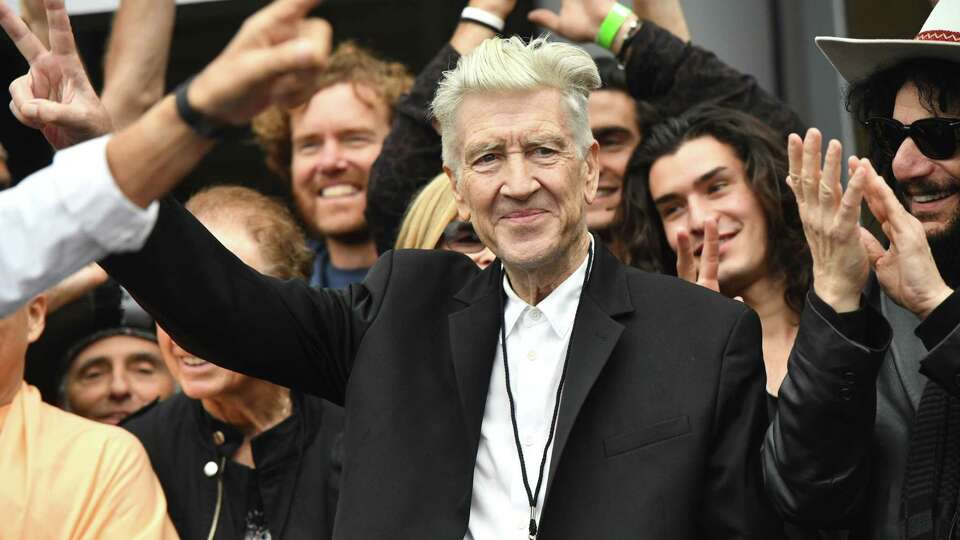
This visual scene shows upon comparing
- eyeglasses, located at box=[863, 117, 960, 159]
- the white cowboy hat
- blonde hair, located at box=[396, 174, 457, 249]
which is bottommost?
blonde hair, located at box=[396, 174, 457, 249]

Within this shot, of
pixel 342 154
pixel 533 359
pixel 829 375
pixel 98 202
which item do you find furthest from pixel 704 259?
pixel 98 202

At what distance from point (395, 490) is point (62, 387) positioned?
2.05 m

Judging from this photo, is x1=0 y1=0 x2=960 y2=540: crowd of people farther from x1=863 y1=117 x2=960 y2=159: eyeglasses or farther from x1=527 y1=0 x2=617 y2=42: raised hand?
x1=527 y1=0 x2=617 y2=42: raised hand

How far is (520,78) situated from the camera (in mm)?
3547

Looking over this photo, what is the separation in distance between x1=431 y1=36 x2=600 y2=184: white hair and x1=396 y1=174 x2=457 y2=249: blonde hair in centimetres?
71

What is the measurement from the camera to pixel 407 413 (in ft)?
11.2

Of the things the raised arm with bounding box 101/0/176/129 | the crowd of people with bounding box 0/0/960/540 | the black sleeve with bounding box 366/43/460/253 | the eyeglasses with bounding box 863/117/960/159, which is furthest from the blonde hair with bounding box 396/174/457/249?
the raised arm with bounding box 101/0/176/129

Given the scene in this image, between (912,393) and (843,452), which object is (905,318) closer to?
(912,393)

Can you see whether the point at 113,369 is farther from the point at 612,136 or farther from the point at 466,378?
the point at 466,378

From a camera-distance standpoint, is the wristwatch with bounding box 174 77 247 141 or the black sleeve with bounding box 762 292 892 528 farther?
the black sleeve with bounding box 762 292 892 528

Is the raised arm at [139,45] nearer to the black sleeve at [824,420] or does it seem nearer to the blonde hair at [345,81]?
the black sleeve at [824,420]

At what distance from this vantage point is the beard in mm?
3559

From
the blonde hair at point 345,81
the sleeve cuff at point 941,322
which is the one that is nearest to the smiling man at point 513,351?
the sleeve cuff at point 941,322

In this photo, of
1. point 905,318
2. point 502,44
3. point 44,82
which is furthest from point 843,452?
point 44,82
